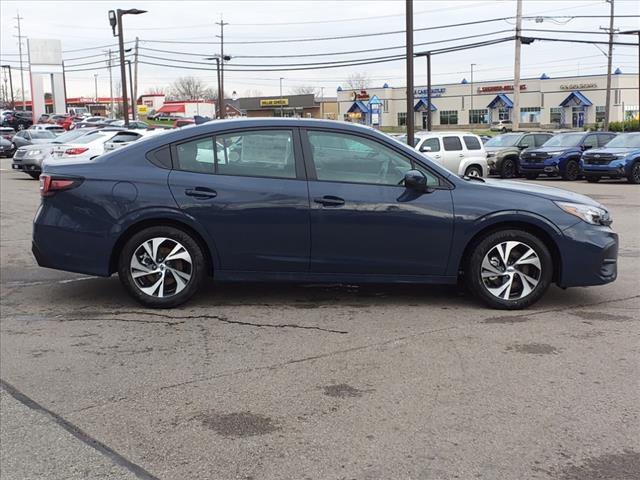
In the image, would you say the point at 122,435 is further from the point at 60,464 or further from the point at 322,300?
the point at 322,300

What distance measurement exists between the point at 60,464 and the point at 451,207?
3774mm

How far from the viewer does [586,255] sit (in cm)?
591

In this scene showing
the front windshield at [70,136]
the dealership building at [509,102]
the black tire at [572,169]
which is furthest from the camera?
the dealership building at [509,102]

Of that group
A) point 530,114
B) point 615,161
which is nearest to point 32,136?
point 615,161

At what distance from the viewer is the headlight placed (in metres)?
5.96

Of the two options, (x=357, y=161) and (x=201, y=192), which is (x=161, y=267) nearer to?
(x=201, y=192)

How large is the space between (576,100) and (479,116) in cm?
1539

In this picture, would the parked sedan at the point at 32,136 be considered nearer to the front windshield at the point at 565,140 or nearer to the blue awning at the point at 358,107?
the front windshield at the point at 565,140

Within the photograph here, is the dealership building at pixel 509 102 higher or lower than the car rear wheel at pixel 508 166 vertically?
higher

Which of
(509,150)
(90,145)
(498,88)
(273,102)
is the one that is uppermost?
(498,88)

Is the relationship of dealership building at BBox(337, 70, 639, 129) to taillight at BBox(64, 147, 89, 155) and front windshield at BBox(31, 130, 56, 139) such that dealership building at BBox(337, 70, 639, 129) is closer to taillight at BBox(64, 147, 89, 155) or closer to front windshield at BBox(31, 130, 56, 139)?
front windshield at BBox(31, 130, 56, 139)

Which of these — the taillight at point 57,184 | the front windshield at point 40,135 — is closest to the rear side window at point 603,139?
the taillight at point 57,184

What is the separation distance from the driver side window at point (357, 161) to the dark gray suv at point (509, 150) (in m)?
20.4

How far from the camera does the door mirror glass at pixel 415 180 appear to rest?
579 centimetres
